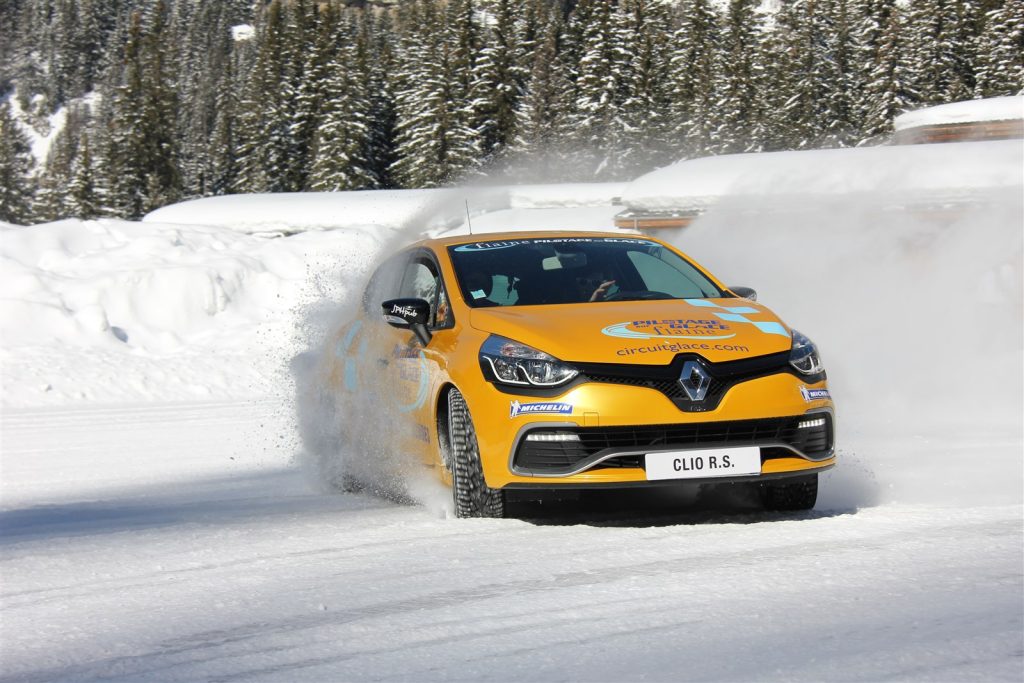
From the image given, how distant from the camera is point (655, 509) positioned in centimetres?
628

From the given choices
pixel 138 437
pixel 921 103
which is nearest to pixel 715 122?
pixel 921 103

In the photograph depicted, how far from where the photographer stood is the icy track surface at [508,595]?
361 centimetres

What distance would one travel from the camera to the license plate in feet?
17.9

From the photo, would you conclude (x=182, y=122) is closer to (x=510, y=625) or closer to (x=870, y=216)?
(x=870, y=216)

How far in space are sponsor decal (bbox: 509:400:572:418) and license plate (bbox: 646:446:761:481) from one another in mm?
409

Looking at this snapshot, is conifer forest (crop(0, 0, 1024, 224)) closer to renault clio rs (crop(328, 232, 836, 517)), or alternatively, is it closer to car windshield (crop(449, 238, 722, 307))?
car windshield (crop(449, 238, 722, 307))

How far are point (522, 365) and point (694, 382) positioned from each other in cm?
76

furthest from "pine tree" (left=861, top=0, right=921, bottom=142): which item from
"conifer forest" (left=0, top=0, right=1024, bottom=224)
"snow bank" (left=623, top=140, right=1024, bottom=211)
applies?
"snow bank" (left=623, top=140, right=1024, bottom=211)

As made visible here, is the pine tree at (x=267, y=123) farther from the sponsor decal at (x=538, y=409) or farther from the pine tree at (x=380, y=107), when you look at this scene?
the sponsor decal at (x=538, y=409)

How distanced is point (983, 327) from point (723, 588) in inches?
379

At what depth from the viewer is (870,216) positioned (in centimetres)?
1538

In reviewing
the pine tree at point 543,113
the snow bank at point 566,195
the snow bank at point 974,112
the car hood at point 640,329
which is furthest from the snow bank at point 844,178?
the pine tree at point 543,113

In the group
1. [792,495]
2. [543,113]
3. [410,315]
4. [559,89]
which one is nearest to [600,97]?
[543,113]

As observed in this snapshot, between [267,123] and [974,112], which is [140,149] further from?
[974,112]
